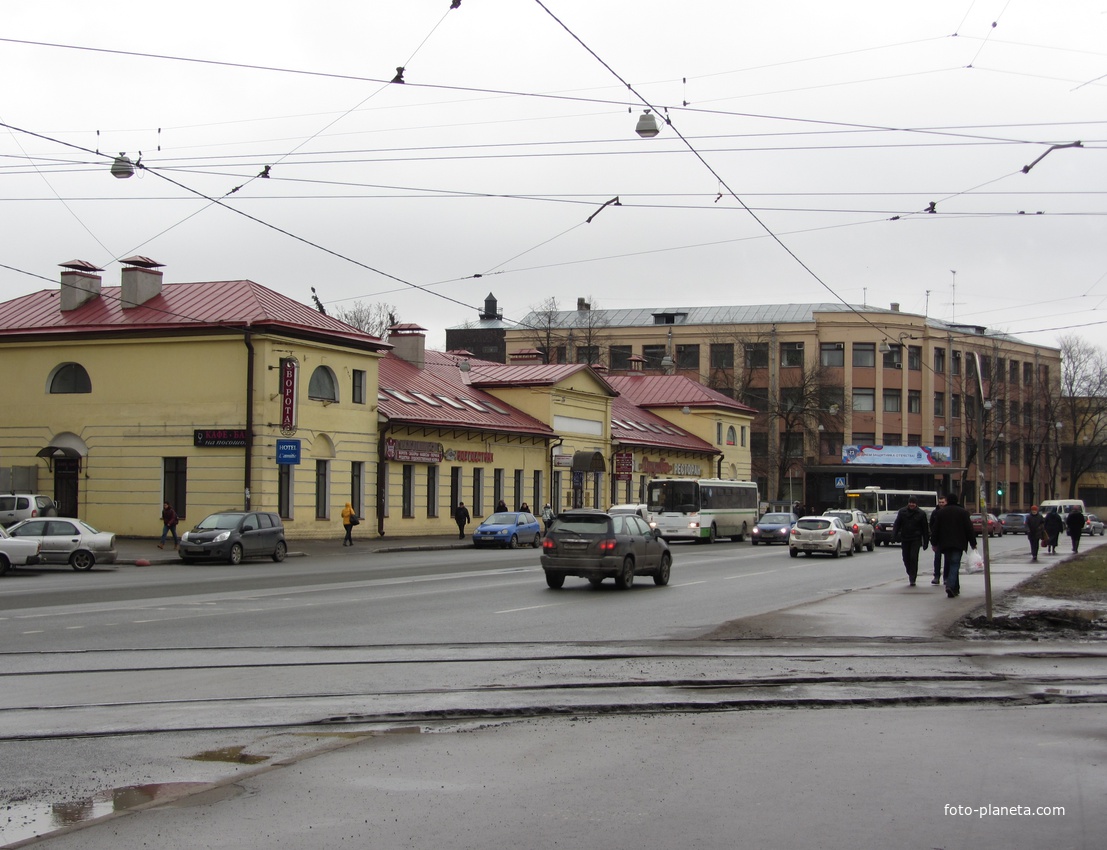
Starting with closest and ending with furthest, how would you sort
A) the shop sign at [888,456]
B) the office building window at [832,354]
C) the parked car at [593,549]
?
the parked car at [593,549], the shop sign at [888,456], the office building window at [832,354]

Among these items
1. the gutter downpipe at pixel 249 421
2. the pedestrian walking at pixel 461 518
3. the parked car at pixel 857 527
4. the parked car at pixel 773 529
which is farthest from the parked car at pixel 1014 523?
the gutter downpipe at pixel 249 421

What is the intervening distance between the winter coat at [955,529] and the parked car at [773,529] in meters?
29.9

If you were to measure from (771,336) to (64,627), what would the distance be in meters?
84.6

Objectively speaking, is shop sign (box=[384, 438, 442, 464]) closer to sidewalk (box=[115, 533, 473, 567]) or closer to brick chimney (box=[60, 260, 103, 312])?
sidewalk (box=[115, 533, 473, 567])

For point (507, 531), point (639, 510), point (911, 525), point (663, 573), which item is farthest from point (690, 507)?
point (663, 573)

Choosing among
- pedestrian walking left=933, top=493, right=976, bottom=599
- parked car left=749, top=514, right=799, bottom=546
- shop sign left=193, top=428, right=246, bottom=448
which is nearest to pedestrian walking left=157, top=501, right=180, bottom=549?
shop sign left=193, top=428, right=246, bottom=448

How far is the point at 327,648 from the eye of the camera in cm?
1448

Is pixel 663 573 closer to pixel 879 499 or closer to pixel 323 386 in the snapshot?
pixel 323 386

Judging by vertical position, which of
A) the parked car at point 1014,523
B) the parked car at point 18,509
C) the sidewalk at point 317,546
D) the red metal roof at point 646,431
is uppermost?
the red metal roof at point 646,431

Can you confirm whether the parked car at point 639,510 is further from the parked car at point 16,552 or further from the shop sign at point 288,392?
the parked car at point 16,552

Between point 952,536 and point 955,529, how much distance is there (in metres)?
0.13

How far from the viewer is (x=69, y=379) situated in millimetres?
43906

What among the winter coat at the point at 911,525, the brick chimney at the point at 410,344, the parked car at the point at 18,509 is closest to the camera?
the winter coat at the point at 911,525

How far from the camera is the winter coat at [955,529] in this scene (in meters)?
21.2
